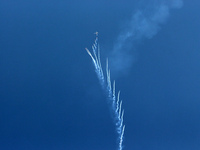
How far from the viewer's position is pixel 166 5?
8.17 m

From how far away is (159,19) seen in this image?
321 inches

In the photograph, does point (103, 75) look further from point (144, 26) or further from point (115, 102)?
point (144, 26)

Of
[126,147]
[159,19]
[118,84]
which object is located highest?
[159,19]

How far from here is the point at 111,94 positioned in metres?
7.94

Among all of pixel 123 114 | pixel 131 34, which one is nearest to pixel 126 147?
pixel 123 114

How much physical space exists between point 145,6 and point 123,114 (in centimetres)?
285

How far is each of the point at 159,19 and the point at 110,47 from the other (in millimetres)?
1457

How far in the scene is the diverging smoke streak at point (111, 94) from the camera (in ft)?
26.1

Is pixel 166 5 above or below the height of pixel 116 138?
above

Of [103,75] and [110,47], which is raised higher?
[110,47]

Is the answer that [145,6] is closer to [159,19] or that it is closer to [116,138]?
[159,19]

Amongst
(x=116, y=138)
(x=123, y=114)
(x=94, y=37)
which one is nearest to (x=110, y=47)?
(x=94, y=37)

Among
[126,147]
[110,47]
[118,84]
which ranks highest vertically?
[110,47]

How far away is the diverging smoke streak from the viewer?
7953 mm
